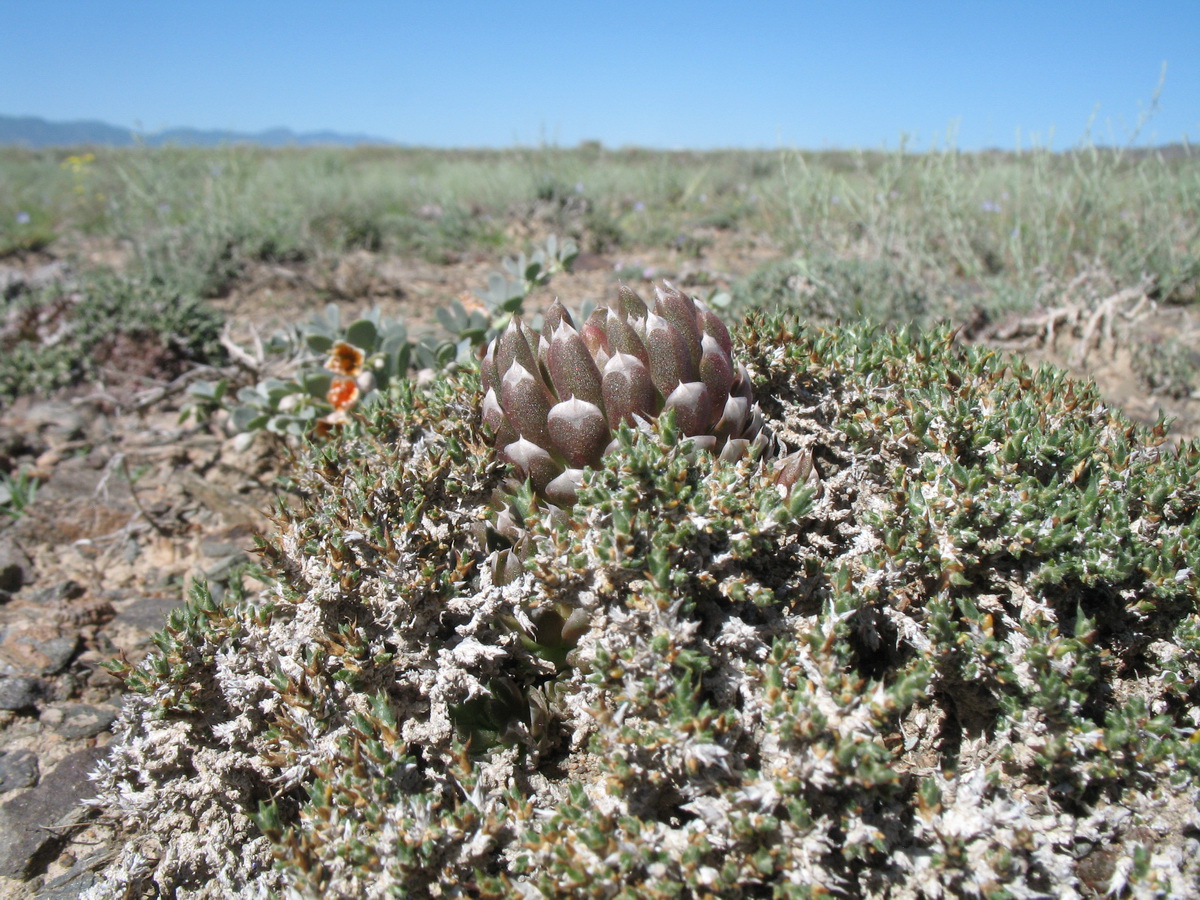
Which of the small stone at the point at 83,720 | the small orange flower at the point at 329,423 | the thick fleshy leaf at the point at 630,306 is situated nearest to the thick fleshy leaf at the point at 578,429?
the thick fleshy leaf at the point at 630,306

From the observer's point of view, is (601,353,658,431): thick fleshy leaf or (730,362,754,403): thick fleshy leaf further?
(730,362,754,403): thick fleshy leaf

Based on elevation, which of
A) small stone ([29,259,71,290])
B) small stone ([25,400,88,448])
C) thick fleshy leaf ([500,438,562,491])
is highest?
thick fleshy leaf ([500,438,562,491])

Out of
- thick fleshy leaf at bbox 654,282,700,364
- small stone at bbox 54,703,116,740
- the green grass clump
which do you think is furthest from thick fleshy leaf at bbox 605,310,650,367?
the green grass clump

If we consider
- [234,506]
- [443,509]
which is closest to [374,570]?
[443,509]

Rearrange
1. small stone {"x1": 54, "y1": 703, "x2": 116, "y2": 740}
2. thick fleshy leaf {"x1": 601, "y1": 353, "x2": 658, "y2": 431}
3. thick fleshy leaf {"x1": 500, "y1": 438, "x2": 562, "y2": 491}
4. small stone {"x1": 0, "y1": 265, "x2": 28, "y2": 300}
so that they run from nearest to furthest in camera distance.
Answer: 1. thick fleshy leaf {"x1": 601, "y1": 353, "x2": 658, "y2": 431}
2. thick fleshy leaf {"x1": 500, "y1": 438, "x2": 562, "y2": 491}
3. small stone {"x1": 54, "y1": 703, "x2": 116, "y2": 740}
4. small stone {"x1": 0, "y1": 265, "x2": 28, "y2": 300}

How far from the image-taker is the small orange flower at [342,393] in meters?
3.26

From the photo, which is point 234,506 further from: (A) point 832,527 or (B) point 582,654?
(A) point 832,527

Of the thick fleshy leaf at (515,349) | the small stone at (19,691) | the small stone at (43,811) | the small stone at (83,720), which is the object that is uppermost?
the thick fleshy leaf at (515,349)

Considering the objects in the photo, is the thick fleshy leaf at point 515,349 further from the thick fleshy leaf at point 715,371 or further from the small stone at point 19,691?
the small stone at point 19,691

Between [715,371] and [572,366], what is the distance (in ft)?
1.26

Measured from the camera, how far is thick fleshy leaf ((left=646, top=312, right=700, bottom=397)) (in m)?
1.95

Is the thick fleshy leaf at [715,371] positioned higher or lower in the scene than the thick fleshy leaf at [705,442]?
higher

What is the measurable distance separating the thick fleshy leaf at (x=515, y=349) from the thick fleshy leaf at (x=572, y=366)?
7 centimetres

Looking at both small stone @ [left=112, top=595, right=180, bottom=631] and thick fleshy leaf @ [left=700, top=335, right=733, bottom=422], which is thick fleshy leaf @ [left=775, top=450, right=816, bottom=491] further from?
small stone @ [left=112, top=595, right=180, bottom=631]
